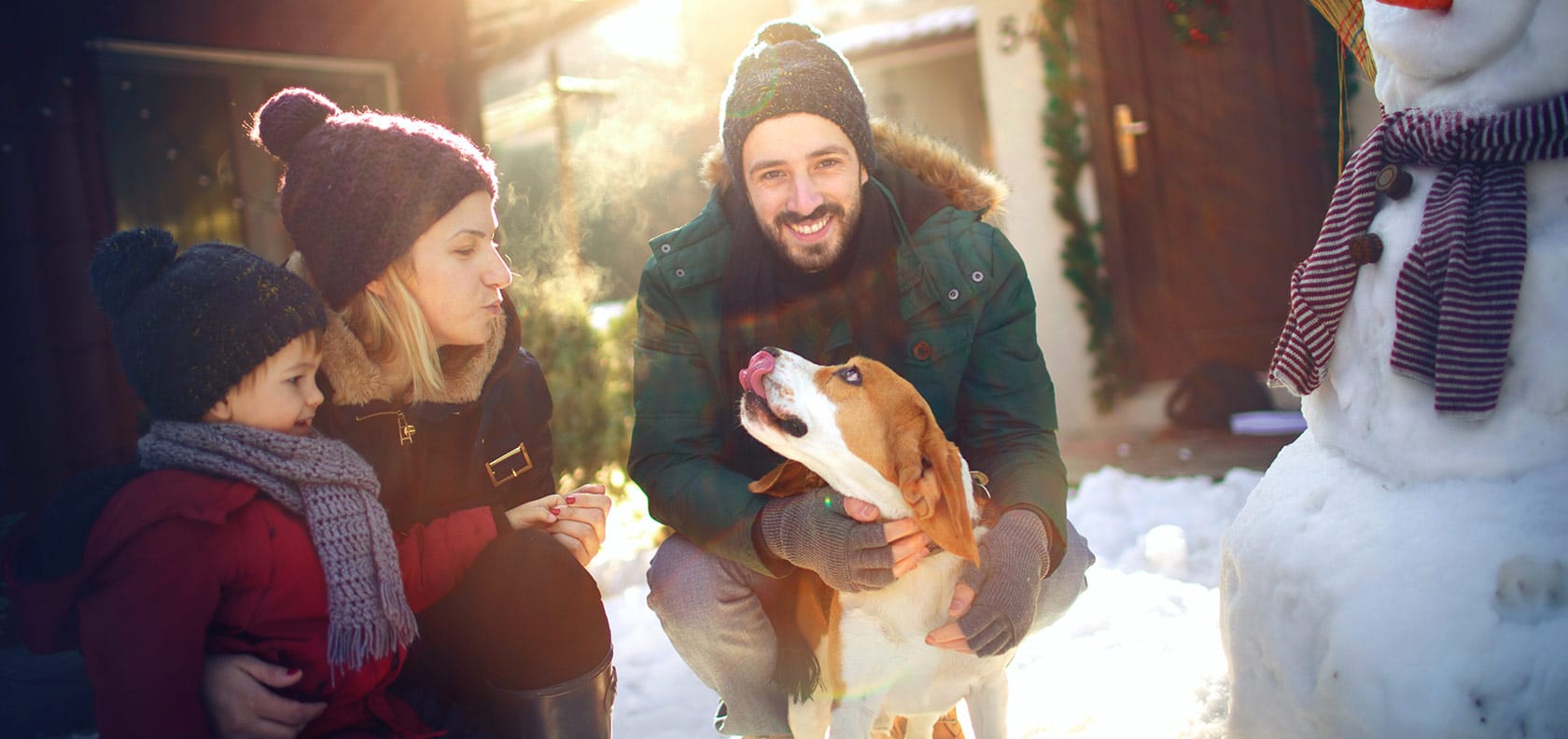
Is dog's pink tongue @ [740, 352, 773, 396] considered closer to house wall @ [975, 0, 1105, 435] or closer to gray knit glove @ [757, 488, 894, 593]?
gray knit glove @ [757, 488, 894, 593]

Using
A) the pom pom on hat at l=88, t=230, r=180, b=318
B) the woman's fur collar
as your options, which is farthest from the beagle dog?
the pom pom on hat at l=88, t=230, r=180, b=318

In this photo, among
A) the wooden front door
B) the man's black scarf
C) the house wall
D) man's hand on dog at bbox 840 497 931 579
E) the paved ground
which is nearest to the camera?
man's hand on dog at bbox 840 497 931 579

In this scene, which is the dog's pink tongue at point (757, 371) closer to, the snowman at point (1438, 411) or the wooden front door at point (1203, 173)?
the snowman at point (1438, 411)

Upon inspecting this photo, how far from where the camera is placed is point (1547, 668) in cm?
153

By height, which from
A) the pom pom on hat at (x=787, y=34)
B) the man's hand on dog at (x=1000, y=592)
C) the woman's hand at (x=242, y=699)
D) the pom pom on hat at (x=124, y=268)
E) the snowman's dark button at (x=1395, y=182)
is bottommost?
the man's hand on dog at (x=1000, y=592)

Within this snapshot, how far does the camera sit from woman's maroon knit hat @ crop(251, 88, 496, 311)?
2184 mm

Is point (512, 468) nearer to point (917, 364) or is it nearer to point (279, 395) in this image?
point (279, 395)

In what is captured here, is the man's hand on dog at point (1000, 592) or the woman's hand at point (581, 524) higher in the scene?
the woman's hand at point (581, 524)

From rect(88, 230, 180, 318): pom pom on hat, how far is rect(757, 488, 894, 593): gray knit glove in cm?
130

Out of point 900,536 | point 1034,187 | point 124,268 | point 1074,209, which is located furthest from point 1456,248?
point 1034,187

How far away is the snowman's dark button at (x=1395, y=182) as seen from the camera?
1817mm

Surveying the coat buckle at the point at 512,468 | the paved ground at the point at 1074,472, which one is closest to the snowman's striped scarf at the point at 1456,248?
the coat buckle at the point at 512,468

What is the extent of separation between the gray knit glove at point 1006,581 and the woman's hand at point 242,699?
4.26ft

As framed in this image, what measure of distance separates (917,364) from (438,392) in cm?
113
